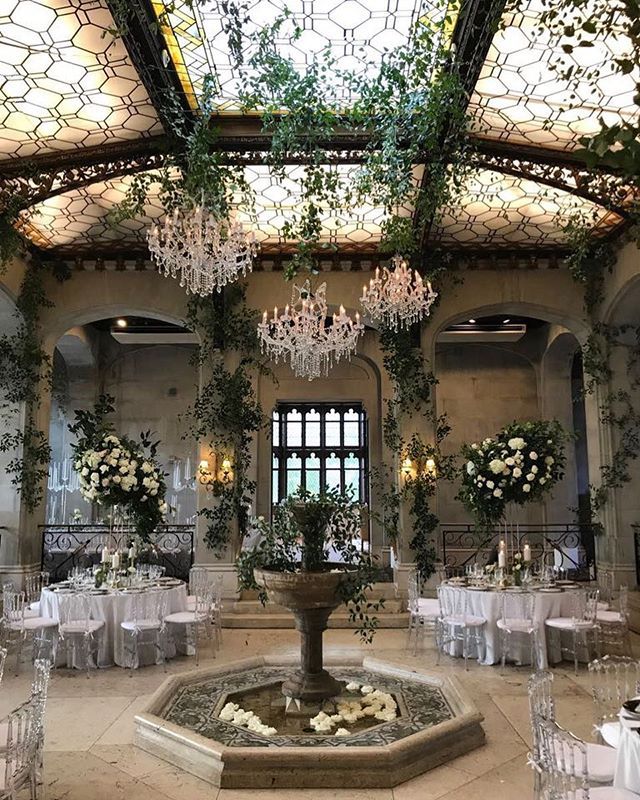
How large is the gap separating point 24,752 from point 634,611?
7.49 metres

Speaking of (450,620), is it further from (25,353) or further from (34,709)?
(25,353)

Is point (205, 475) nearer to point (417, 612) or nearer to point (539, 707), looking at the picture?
point (417, 612)

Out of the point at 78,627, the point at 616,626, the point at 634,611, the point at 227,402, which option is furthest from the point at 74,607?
the point at 634,611

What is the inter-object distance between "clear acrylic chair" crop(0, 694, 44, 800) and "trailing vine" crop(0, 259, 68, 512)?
251 inches

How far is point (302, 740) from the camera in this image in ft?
14.5

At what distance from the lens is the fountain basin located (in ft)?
13.1

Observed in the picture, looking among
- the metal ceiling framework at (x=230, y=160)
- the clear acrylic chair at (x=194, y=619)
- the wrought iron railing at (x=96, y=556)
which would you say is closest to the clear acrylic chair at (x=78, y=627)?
the clear acrylic chair at (x=194, y=619)

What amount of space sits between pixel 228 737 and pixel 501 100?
595cm

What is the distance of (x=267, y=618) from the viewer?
8945 mm

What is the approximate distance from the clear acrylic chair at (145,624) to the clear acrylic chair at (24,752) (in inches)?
111

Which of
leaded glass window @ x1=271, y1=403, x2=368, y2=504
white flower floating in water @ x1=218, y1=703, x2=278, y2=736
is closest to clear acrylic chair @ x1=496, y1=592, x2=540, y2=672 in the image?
white flower floating in water @ x1=218, y1=703, x2=278, y2=736

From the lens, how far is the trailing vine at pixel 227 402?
9.85 m

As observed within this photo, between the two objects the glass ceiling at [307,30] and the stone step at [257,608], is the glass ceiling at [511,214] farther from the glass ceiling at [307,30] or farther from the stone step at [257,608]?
the stone step at [257,608]

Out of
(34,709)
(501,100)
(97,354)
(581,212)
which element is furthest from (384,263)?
(34,709)
